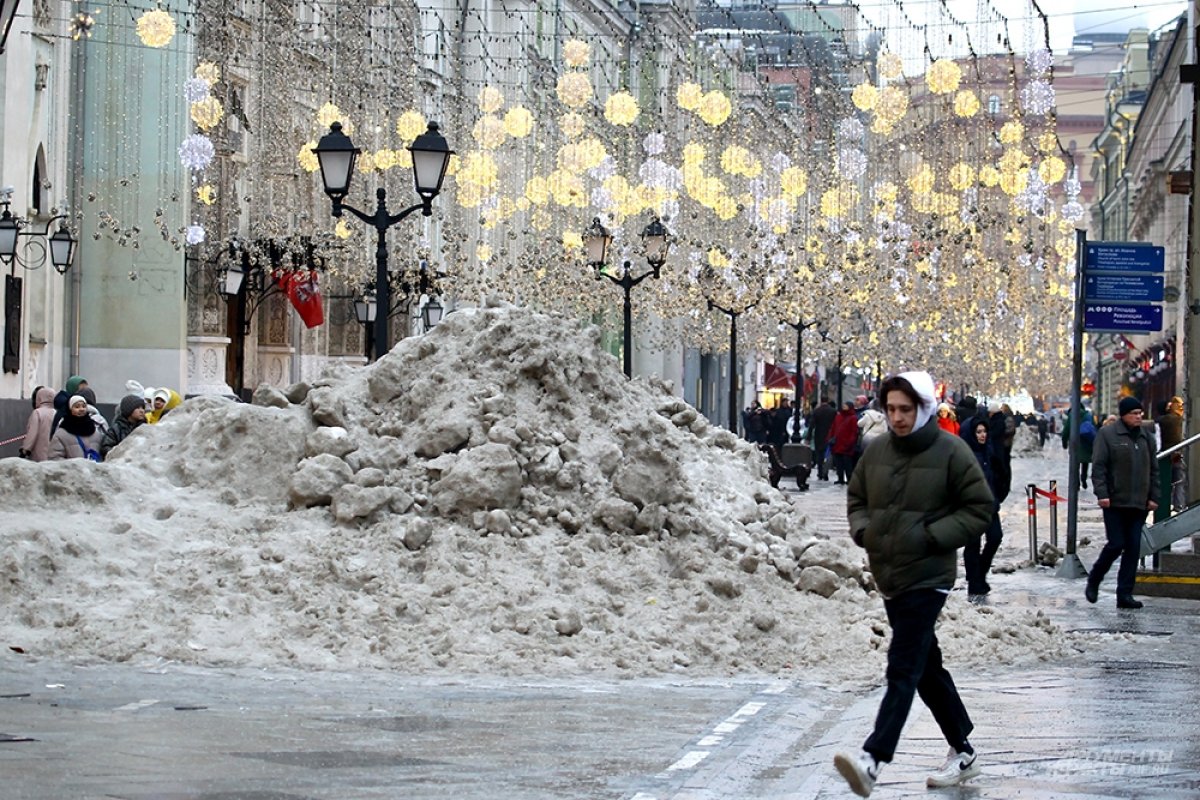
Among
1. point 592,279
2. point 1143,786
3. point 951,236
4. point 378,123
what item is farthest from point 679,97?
point 1143,786

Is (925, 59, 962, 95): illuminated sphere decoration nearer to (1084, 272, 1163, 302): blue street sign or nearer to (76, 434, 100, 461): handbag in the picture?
(1084, 272, 1163, 302): blue street sign

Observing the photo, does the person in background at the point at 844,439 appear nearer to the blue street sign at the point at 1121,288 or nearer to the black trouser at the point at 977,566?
the blue street sign at the point at 1121,288

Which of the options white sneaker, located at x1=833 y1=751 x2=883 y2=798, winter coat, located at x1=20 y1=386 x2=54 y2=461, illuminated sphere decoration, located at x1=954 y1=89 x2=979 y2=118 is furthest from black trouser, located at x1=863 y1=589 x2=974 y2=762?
illuminated sphere decoration, located at x1=954 y1=89 x2=979 y2=118

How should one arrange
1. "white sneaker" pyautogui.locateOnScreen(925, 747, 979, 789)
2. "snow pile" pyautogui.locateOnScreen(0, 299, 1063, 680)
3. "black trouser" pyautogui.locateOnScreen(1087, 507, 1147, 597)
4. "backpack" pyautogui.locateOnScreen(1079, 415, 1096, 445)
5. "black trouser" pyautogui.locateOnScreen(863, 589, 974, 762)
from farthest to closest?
"backpack" pyautogui.locateOnScreen(1079, 415, 1096, 445) → "black trouser" pyautogui.locateOnScreen(1087, 507, 1147, 597) → "snow pile" pyautogui.locateOnScreen(0, 299, 1063, 680) → "white sneaker" pyautogui.locateOnScreen(925, 747, 979, 789) → "black trouser" pyautogui.locateOnScreen(863, 589, 974, 762)

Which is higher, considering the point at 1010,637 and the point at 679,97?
the point at 679,97

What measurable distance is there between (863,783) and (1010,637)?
5929 mm

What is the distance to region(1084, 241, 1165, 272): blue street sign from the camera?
19766mm

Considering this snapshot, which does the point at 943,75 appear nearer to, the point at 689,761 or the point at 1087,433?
the point at 1087,433

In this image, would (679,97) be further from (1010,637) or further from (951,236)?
(1010,637)

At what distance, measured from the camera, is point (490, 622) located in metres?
12.4

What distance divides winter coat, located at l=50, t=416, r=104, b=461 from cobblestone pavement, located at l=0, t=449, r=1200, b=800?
783 cm

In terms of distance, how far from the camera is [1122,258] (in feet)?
65.3

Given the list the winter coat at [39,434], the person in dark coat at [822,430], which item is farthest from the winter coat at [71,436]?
the person in dark coat at [822,430]

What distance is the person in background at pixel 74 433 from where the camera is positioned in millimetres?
19344
